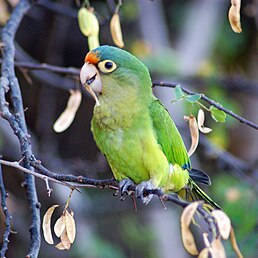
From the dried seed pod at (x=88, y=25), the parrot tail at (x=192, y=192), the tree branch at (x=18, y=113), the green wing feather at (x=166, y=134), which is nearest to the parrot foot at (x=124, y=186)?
the green wing feather at (x=166, y=134)

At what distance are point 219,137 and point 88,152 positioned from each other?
1.40 meters

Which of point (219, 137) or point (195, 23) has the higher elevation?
point (195, 23)

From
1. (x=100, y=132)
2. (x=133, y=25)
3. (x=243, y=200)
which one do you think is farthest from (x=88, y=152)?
(x=100, y=132)

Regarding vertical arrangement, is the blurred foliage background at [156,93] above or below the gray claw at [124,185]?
below

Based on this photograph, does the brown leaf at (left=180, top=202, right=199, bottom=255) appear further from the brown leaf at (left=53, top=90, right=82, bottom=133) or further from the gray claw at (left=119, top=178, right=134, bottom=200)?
the brown leaf at (left=53, top=90, right=82, bottom=133)

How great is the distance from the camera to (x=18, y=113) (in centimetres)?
168

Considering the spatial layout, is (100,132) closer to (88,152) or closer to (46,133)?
(46,133)

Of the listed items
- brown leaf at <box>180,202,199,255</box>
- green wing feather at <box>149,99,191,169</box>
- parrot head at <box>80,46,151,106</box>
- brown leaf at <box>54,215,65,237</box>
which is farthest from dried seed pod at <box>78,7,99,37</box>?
brown leaf at <box>180,202,199,255</box>

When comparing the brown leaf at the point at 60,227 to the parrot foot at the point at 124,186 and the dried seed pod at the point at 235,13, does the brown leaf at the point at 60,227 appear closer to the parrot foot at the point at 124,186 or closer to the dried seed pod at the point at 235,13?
the parrot foot at the point at 124,186

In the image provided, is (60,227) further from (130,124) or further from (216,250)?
(130,124)

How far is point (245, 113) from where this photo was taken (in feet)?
15.9

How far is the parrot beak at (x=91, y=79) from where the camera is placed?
1.86 m

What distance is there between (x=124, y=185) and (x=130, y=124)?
0.68 ft

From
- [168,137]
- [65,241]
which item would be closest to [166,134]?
[168,137]
